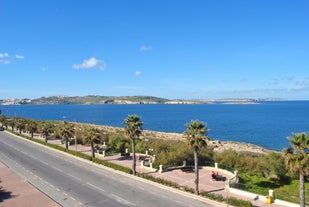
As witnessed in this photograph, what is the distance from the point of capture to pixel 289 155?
24719 millimetres

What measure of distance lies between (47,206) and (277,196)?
2367 centimetres

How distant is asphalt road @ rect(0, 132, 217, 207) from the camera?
96.5 ft

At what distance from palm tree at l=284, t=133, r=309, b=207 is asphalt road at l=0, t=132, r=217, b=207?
892 cm

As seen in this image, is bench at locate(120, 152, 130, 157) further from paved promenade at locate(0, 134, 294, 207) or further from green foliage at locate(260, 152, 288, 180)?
green foliage at locate(260, 152, 288, 180)

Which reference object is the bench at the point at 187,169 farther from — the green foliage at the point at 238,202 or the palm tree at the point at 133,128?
the green foliage at the point at 238,202

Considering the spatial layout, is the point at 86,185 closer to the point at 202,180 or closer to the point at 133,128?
the point at 133,128

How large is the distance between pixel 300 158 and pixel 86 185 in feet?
79.8

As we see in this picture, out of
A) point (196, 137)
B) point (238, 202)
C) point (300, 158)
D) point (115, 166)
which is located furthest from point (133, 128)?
point (300, 158)

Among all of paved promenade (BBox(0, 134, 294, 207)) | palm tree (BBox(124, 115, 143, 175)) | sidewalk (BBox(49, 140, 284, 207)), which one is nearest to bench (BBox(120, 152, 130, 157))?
sidewalk (BBox(49, 140, 284, 207))

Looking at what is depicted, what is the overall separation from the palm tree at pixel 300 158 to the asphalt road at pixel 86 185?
29.3 ft

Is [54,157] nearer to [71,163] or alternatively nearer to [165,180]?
[71,163]

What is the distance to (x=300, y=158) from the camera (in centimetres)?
2438

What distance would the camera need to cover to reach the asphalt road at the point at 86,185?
29406 millimetres

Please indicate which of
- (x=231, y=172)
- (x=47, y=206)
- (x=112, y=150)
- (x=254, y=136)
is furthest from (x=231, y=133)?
(x=47, y=206)
